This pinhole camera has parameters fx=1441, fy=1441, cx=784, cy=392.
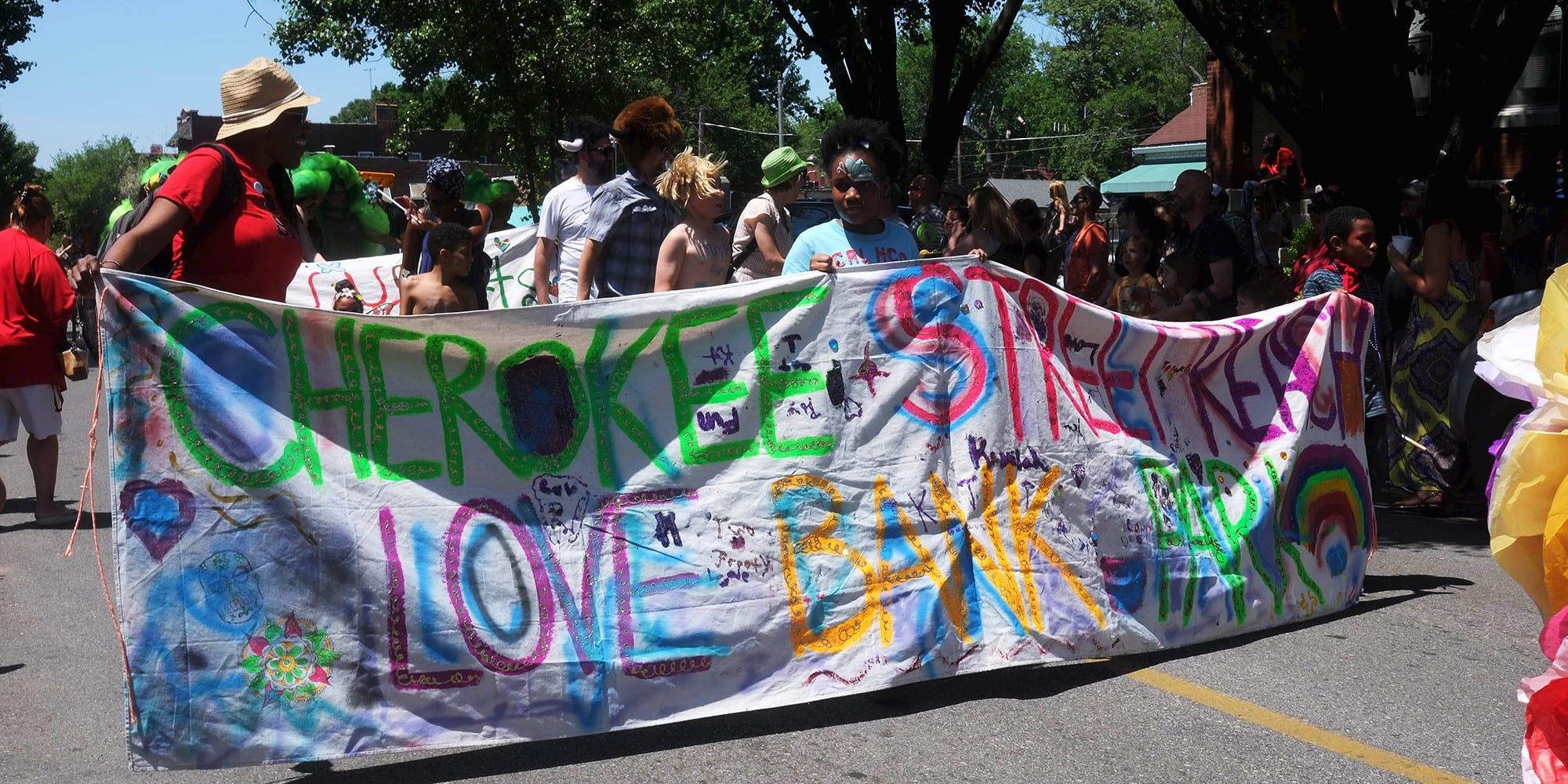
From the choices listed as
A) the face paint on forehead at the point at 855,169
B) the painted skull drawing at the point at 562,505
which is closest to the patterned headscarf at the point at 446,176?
the face paint on forehead at the point at 855,169

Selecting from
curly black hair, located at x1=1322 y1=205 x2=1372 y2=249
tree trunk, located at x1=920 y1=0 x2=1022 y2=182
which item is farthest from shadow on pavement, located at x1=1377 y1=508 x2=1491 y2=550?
tree trunk, located at x1=920 y1=0 x2=1022 y2=182

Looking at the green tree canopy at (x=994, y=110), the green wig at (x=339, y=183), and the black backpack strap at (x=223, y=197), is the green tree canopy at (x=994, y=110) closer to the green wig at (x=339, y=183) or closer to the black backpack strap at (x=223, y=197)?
the green wig at (x=339, y=183)

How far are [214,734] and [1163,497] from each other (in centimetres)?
320

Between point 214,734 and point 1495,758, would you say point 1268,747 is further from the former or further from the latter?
point 214,734

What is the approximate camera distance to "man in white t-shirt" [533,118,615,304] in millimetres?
6992

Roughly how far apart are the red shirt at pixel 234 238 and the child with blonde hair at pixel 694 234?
1663 mm

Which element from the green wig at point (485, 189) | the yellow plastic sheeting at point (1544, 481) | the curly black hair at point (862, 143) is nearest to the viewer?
the yellow plastic sheeting at point (1544, 481)

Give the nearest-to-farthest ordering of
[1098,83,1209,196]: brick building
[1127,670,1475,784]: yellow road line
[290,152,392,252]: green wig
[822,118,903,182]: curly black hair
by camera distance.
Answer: [1127,670,1475,784]: yellow road line
[822,118,903,182]: curly black hair
[290,152,392,252]: green wig
[1098,83,1209,196]: brick building

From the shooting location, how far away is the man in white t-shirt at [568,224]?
22.9 ft

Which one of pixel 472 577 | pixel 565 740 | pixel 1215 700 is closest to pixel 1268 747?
pixel 1215 700

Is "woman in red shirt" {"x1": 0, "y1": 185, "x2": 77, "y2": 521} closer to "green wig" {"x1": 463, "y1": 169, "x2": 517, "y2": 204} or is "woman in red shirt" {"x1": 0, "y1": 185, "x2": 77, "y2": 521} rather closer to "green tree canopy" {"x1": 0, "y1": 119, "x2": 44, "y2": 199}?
"green wig" {"x1": 463, "y1": 169, "x2": 517, "y2": 204}

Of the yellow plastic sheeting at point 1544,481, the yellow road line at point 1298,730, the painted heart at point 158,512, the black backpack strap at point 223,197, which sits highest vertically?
the black backpack strap at point 223,197

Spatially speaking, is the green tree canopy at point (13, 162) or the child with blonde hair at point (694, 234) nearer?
the child with blonde hair at point (694, 234)

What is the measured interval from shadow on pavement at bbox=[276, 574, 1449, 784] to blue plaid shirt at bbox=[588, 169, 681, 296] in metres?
2.49
